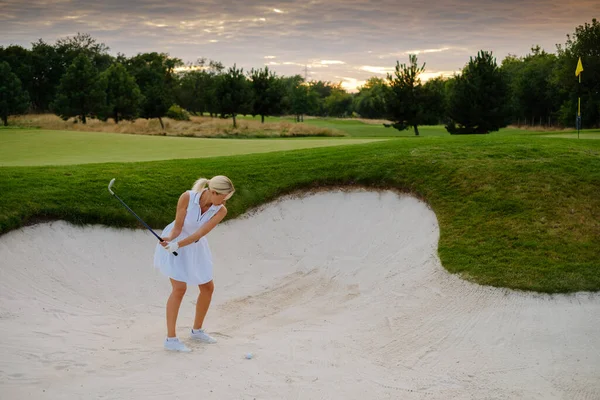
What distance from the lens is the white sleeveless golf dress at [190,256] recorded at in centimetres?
827

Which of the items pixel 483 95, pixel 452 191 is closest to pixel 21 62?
pixel 483 95

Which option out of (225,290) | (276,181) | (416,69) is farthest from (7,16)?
(225,290)

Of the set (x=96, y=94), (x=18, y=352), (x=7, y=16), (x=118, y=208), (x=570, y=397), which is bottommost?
(x=570, y=397)

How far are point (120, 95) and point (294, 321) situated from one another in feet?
198

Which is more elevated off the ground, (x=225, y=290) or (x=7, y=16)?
(x=7, y=16)

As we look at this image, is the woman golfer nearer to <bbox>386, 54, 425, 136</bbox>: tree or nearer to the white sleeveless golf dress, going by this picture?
the white sleeveless golf dress

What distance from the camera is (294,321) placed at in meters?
10.0

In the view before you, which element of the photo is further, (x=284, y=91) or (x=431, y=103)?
(x=284, y=91)

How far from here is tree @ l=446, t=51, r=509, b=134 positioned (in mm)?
45188

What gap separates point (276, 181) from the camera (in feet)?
50.7

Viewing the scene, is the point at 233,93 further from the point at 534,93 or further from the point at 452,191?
the point at 452,191

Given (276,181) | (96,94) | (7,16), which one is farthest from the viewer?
(96,94)

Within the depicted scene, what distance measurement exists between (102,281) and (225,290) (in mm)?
2282

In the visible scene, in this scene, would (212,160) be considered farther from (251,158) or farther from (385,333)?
(385,333)
